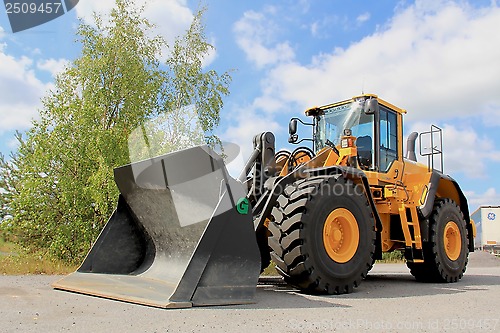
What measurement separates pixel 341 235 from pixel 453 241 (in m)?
3.78

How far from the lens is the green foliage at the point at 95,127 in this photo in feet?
38.0

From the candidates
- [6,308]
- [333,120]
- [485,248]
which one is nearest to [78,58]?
[333,120]

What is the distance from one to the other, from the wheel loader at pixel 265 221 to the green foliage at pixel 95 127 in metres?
5.51

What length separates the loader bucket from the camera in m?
4.46

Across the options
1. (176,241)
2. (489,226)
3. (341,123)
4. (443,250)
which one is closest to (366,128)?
(341,123)

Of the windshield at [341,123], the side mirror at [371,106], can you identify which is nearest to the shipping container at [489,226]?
the windshield at [341,123]

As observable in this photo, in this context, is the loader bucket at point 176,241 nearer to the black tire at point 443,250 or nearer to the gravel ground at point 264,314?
the gravel ground at point 264,314

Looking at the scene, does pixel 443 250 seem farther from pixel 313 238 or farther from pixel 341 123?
pixel 313 238

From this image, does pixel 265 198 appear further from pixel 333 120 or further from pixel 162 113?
pixel 162 113

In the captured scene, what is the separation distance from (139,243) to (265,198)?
1805 mm

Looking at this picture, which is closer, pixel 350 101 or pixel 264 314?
pixel 264 314

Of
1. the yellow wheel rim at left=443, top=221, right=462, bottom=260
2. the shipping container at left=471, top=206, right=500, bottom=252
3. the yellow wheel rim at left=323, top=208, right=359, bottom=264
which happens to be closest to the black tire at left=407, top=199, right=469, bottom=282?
the yellow wheel rim at left=443, top=221, right=462, bottom=260

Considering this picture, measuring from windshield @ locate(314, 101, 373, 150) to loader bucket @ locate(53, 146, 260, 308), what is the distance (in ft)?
10.2

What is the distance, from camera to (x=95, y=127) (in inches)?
494
